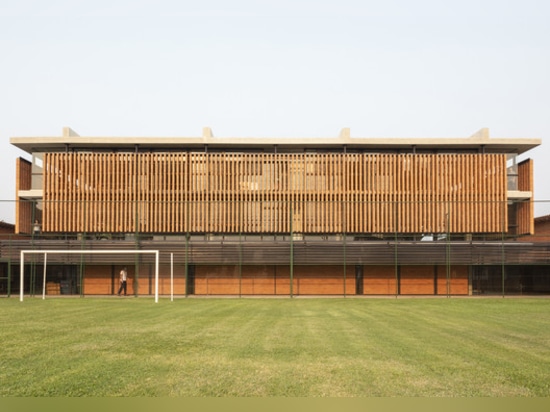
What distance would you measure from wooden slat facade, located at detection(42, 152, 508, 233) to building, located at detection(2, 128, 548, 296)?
65 mm

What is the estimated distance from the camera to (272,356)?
991 centimetres

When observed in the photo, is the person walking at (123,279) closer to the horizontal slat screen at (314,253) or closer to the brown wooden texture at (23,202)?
the horizontal slat screen at (314,253)

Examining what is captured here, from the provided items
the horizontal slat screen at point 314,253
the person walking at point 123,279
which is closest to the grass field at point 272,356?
the person walking at point 123,279

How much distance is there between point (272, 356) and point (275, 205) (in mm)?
25275

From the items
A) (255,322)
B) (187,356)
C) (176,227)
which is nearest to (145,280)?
(176,227)

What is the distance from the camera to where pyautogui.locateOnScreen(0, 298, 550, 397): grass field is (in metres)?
7.44

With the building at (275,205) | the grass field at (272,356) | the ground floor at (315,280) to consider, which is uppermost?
the building at (275,205)

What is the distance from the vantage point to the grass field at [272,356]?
7.44 meters

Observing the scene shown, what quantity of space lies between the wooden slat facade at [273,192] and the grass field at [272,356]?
1775 cm

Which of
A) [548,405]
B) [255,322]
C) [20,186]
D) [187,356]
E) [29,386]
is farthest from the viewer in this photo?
[20,186]

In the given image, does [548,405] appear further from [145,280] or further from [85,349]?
[145,280]

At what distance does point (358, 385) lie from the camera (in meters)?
7.58

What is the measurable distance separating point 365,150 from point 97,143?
18.5m

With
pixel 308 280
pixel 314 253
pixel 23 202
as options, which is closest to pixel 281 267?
pixel 308 280
